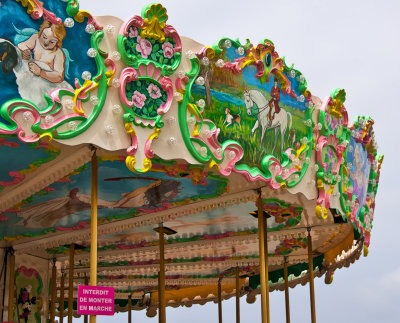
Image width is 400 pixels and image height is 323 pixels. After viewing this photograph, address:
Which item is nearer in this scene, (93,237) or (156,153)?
(93,237)

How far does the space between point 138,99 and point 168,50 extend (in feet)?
3.18

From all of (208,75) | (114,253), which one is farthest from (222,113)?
(114,253)

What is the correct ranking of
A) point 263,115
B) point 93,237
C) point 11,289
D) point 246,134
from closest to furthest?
point 93,237 < point 246,134 < point 263,115 < point 11,289

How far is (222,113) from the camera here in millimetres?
11445

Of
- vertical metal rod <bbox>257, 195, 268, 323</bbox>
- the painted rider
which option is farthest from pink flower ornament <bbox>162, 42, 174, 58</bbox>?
vertical metal rod <bbox>257, 195, 268, 323</bbox>

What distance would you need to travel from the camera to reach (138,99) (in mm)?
10445

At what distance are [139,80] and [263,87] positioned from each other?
2626 millimetres

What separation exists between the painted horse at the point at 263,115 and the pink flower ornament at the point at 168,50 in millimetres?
1577

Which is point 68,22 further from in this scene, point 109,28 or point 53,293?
point 53,293

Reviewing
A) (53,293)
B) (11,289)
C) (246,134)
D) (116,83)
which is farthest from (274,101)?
(53,293)

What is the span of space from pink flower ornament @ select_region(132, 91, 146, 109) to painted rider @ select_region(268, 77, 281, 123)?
2.66m

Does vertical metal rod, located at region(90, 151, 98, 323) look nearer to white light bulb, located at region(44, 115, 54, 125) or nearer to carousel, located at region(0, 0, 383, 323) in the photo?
carousel, located at region(0, 0, 383, 323)

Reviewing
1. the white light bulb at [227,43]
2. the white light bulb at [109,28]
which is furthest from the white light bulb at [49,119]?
the white light bulb at [227,43]

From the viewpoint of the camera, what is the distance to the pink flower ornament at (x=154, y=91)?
10570 mm
